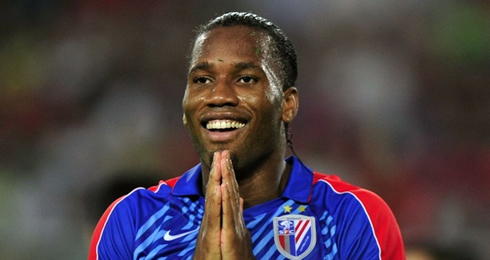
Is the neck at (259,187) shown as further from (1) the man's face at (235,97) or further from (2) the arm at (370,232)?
(2) the arm at (370,232)

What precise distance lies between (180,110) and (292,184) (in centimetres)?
177

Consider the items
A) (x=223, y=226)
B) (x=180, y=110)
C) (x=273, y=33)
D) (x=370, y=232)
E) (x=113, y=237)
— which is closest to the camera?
(x=223, y=226)

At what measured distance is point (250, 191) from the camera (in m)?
2.26

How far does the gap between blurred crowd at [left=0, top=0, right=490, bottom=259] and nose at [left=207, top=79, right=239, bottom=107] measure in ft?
5.66

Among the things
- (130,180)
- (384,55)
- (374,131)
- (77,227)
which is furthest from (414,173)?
(77,227)

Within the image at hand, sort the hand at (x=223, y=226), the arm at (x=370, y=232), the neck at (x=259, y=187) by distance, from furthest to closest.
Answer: the neck at (x=259, y=187) → the arm at (x=370, y=232) → the hand at (x=223, y=226)

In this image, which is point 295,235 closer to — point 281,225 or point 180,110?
point 281,225

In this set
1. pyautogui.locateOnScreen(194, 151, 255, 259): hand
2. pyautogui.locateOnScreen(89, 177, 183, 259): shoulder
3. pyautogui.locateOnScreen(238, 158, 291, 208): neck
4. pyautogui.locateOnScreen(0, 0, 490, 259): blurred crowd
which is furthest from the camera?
pyautogui.locateOnScreen(0, 0, 490, 259): blurred crowd

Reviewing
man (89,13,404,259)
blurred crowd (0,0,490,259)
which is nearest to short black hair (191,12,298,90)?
man (89,13,404,259)

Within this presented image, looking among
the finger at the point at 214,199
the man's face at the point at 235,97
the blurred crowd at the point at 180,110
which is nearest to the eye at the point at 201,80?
the man's face at the point at 235,97

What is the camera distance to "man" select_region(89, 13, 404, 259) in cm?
208

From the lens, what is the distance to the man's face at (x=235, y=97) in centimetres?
212

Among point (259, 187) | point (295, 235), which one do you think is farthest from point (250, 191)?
point (295, 235)

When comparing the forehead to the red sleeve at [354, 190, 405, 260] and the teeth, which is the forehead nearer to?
the teeth
